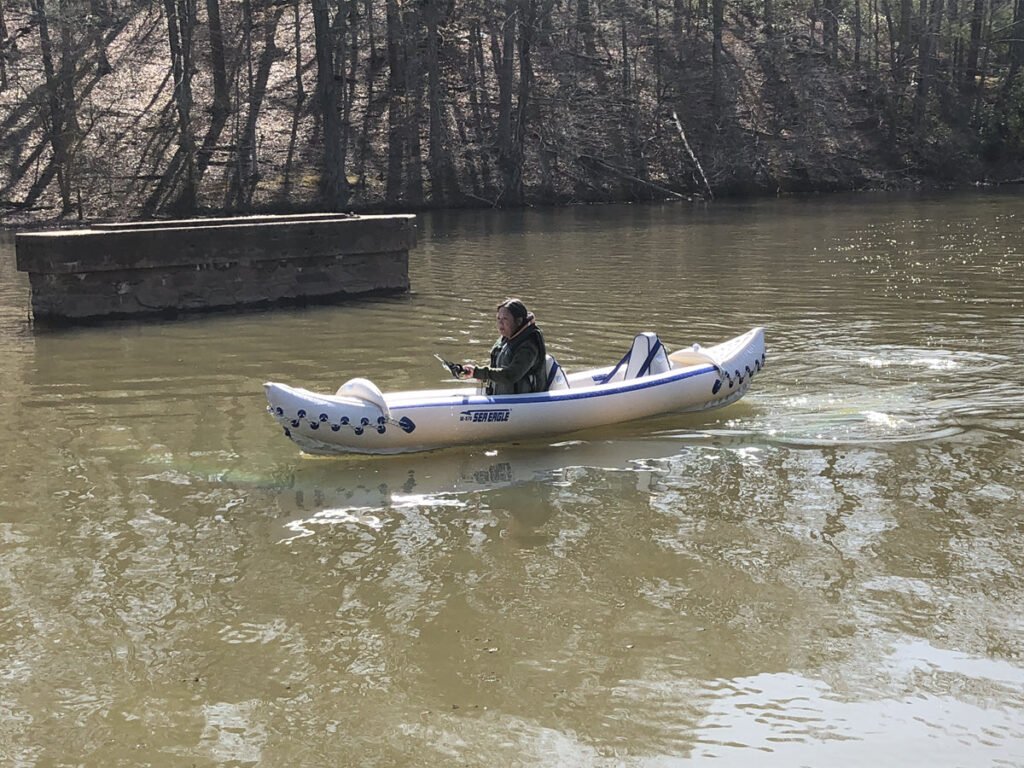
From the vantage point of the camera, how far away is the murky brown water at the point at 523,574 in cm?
448

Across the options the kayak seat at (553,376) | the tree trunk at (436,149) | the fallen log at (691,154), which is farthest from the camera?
the fallen log at (691,154)

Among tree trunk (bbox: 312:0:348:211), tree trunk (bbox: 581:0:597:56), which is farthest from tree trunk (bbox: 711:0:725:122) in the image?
tree trunk (bbox: 312:0:348:211)

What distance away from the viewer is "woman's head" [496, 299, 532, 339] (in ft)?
27.1

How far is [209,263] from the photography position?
48.7 ft

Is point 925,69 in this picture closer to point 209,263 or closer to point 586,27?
point 586,27

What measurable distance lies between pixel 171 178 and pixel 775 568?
28.3 meters

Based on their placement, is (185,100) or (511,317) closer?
(511,317)

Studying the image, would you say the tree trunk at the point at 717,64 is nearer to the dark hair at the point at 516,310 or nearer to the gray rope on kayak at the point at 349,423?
the dark hair at the point at 516,310

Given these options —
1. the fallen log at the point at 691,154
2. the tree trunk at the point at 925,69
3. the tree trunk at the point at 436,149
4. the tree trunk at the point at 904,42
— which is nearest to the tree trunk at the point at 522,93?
the tree trunk at the point at 436,149

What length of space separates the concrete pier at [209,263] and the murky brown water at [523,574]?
2399mm

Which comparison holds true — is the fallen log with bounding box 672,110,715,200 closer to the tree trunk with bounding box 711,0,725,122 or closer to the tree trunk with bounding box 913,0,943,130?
the tree trunk with bounding box 711,0,725,122

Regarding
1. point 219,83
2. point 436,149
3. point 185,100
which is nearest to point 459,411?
point 185,100

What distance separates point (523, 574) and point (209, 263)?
10088mm

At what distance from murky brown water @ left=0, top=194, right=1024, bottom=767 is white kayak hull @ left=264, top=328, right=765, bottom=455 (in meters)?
0.17
